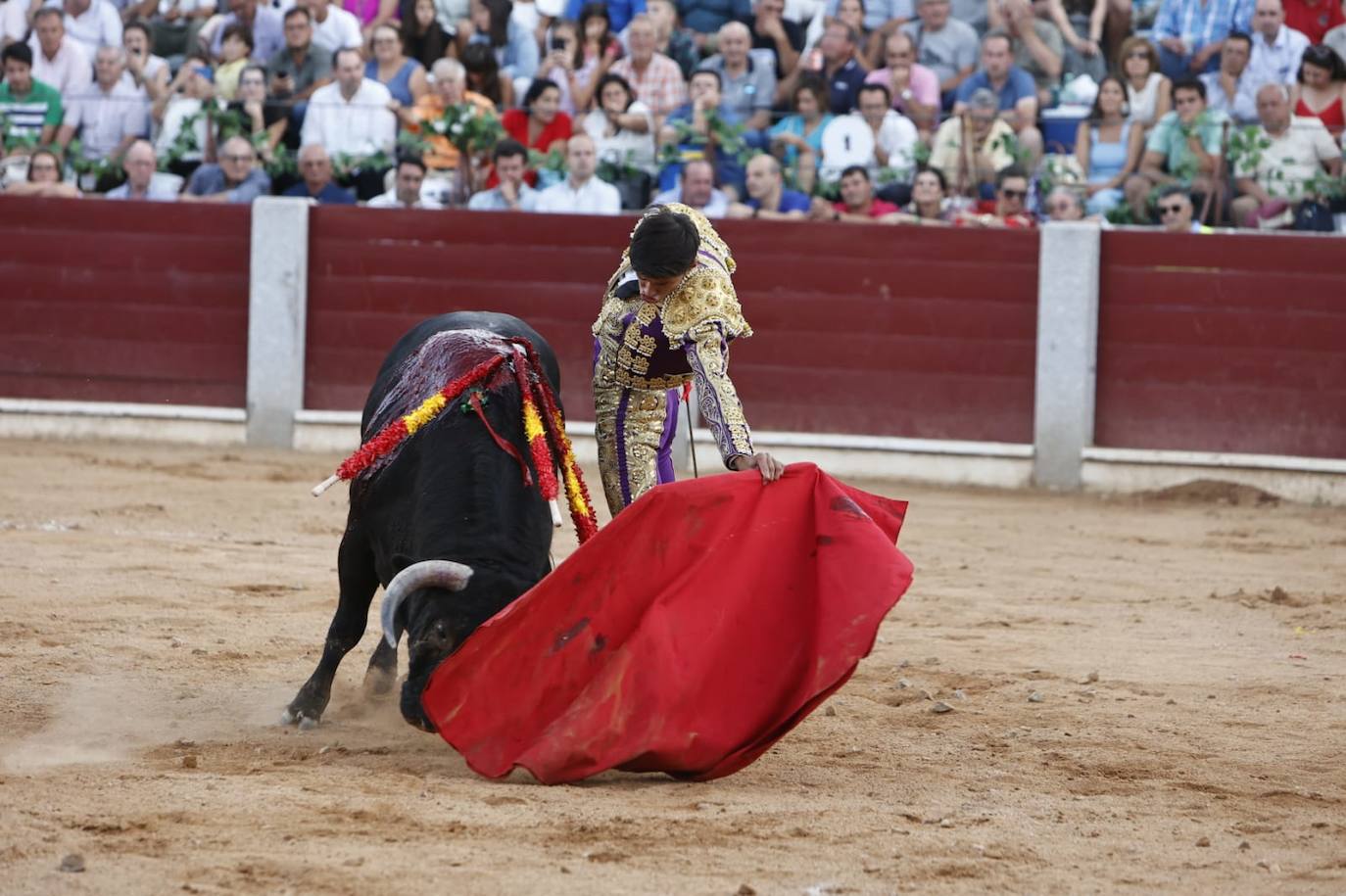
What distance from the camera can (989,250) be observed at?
711 centimetres

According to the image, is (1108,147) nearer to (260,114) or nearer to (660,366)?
(260,114)

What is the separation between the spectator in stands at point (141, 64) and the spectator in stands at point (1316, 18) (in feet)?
15.8

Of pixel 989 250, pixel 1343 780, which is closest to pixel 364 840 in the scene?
pixel 1343 780

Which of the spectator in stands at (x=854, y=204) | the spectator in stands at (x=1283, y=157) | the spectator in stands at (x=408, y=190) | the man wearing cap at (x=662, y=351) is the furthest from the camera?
the spectator in stands at (x=408, y=190)

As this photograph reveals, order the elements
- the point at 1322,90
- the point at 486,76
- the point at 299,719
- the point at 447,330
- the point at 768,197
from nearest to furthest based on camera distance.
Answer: the point at 299,719 → the point at 447,330 → the point at 1322,90 → the point at 768,197 → the point at 486,76

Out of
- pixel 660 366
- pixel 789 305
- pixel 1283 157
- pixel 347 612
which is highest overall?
pixel 1283 157

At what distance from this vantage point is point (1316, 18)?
7.54 metres

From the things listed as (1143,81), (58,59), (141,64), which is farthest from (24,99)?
(1143,81)

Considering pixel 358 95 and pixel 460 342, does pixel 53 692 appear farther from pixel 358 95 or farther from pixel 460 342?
pixel 358 95

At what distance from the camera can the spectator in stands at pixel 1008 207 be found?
23.2ft

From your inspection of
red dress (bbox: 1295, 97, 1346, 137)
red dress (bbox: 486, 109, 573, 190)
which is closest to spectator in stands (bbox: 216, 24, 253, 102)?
red dress (bbox: 486, 109, 573, 190)

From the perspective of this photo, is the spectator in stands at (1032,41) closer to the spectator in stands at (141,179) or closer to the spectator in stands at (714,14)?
the spectator in stands at (714,14)

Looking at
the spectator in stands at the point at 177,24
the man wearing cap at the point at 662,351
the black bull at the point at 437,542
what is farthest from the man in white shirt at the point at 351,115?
the man wearing cap at the point at 662,351

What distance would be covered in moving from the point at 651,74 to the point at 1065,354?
2.10m
